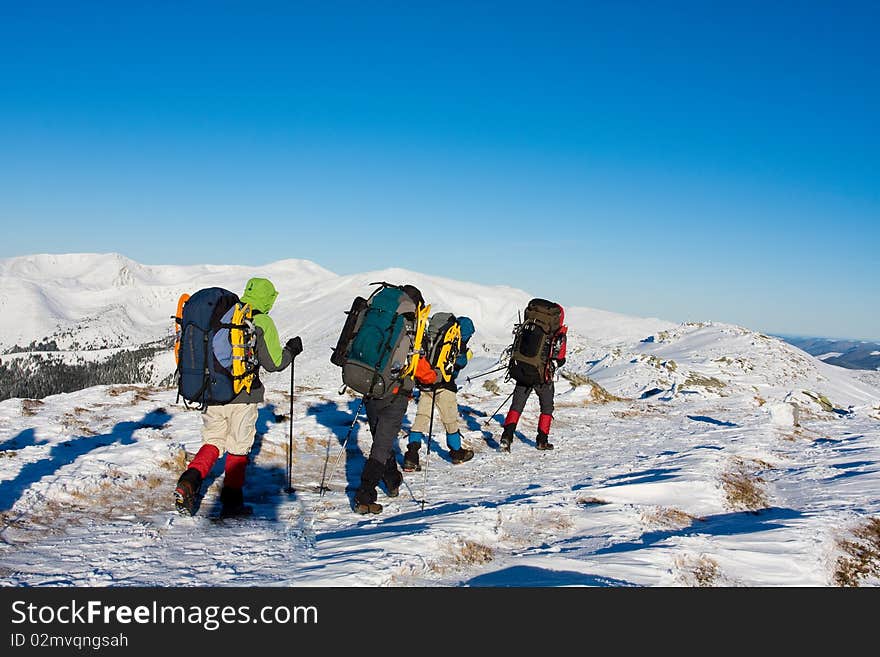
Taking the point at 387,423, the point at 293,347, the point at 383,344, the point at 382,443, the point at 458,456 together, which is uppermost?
the point at 383,344

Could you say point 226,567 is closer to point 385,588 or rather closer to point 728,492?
point 385,588

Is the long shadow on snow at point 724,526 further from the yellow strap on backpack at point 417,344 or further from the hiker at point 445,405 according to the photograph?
the hiker at point 445,405

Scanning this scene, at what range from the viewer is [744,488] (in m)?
9.52

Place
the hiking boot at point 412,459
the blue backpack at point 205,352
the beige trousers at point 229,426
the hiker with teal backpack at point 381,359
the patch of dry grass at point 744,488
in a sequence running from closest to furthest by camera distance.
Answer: the blue backpack at point 205,352 < the beige trousers at point 229,426 < the hiker with teal backpack at point 381,359 < the patch of dry grass at point 744,488 < the hiking boot at point 412,459

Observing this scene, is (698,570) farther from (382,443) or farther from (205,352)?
(205,352)

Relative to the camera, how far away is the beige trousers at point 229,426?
26.0 feet

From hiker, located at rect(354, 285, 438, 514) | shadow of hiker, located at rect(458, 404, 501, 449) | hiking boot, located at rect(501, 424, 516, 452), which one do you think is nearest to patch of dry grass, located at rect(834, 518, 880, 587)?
hiker, located at rect(354, 285, 438, 514)

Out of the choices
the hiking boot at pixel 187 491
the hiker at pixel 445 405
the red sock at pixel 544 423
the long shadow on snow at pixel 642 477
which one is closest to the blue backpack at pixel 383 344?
the hiking boot at pixel 187 491

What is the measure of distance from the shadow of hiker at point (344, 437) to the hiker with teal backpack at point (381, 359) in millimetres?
674

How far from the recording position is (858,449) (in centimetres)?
1222

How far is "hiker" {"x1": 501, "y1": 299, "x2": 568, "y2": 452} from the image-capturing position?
13258mm

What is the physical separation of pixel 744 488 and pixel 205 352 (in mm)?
9007

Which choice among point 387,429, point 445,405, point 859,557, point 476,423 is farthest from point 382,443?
point 476,423

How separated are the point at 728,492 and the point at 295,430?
974 centimetres
